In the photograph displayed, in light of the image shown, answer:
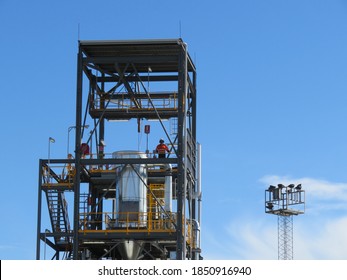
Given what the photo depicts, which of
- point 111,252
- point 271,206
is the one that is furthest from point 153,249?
point 271,206

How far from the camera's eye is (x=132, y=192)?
209ft

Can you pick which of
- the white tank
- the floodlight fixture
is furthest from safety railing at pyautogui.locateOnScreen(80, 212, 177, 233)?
the floodlight fixture

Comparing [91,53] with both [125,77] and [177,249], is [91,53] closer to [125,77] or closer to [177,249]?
[125,77]

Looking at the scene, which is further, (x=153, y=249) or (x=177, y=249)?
(x=153, y=249)

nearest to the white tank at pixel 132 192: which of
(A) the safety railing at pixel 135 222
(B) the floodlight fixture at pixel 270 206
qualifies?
(A) the safety railing at pixel 135 222

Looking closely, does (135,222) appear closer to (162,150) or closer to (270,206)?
(162,150)

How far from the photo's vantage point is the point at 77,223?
63.5m

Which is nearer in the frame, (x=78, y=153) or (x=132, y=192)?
(x=132, y=192)

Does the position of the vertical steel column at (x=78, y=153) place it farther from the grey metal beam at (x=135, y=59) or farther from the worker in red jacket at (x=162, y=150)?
the worker in red jacket at (x=162, y=150)

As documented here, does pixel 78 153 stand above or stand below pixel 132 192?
above

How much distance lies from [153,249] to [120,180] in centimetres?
579

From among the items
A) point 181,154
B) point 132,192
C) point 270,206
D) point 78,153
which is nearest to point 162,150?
point 181,154
